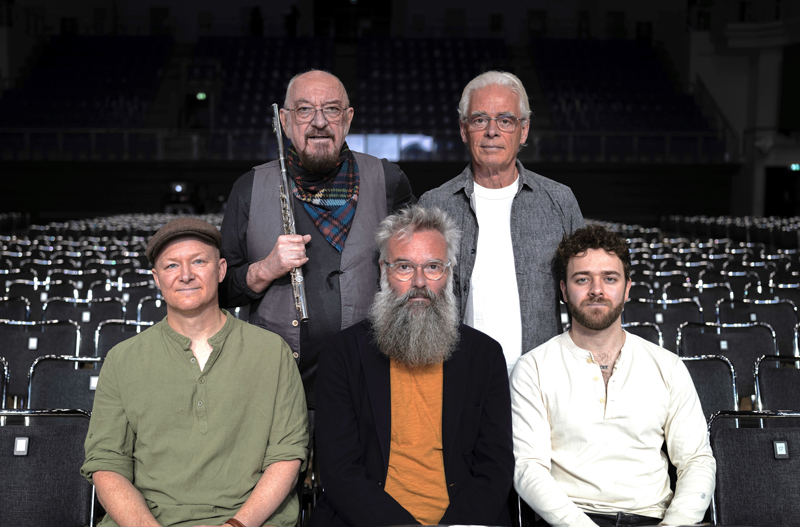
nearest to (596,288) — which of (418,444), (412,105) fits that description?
(418,444)

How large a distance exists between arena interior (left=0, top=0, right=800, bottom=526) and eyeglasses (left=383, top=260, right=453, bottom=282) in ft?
16.7

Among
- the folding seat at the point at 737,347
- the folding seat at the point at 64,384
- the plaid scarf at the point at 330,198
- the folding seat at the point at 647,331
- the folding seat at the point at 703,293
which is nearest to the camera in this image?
the plaid scarf at the point at 330,198

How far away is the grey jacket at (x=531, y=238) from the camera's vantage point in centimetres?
246

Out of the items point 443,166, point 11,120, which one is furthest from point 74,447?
point 11,120

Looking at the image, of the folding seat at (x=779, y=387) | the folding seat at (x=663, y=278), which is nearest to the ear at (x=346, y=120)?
the folding seat at (x=779, y=387)

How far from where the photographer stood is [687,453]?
2.09 meters

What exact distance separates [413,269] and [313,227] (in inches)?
18.4

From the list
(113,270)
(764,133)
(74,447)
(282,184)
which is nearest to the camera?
(74,447)

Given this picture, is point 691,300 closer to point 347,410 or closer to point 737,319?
point 737,319

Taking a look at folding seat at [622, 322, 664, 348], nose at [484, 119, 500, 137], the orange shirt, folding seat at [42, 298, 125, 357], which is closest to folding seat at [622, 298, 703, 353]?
folding seat at [622, 322, 664, 348]

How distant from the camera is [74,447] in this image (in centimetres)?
212

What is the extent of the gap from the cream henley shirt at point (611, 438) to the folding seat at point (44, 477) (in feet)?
4.45

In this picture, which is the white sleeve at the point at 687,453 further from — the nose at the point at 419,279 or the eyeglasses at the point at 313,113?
the eyeglasses at the point at 313,113

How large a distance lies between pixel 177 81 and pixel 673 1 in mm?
15580
